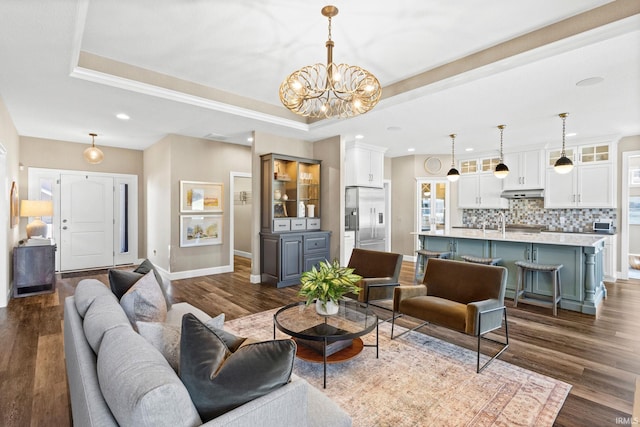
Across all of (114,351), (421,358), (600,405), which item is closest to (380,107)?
(421,358)

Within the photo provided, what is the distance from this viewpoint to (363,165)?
6781 mm

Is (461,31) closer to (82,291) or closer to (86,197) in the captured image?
(82,291)

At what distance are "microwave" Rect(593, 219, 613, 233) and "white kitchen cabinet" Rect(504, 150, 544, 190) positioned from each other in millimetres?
1161

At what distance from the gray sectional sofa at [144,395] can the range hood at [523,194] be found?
701cm

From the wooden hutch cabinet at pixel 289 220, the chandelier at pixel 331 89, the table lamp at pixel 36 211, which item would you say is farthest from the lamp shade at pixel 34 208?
the chandelier at pixel 331 89

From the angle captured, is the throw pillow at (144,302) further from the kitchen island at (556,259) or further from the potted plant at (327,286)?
the kitchen island at (556,259)

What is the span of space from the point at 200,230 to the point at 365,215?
11.0 feet

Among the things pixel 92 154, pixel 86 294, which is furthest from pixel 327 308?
pixel 92 154

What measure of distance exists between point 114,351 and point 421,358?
244 cm

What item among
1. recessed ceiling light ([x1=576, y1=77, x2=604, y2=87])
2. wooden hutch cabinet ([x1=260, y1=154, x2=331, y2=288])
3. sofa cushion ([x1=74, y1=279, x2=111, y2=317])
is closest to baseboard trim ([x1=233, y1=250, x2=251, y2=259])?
wooden hutch cabinet ([x1=260, y1=154, x2=331, y2=288])

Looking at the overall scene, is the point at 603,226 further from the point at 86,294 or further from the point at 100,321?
the point at 86,294

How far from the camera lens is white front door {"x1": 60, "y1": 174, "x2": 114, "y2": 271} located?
6582mm

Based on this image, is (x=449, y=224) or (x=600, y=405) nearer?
(x=600, y=405)

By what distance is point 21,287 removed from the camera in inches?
187
